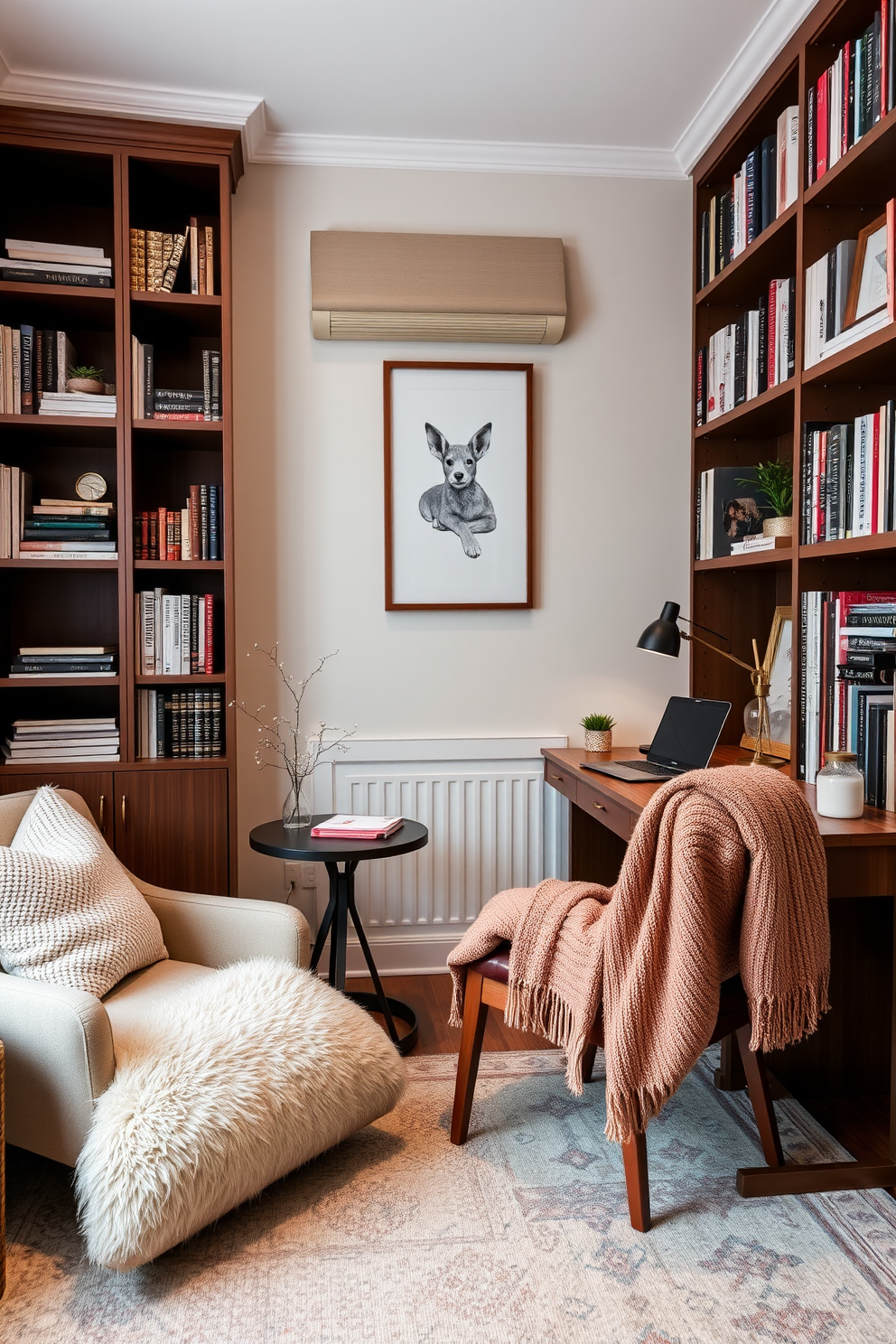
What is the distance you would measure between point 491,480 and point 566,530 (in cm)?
29

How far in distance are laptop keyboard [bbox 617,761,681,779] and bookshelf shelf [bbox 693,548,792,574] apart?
0.61m

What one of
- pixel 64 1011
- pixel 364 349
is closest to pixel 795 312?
pixel 364 349

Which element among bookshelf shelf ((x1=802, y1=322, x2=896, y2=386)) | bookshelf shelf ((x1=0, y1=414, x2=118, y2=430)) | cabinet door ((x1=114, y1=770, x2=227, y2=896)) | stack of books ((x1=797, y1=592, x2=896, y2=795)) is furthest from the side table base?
bookshelf shelf ((x1=802, y1=322, x2=896, y2=386))

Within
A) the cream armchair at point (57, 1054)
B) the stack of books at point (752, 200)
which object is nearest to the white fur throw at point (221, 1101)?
the cream armchair at point (57, 1054)

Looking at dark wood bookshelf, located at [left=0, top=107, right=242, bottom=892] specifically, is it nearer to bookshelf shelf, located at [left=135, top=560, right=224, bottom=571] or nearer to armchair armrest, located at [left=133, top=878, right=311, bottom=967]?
bookshelf shelf, located at [left=135, top=560, right=224, bottom=571]

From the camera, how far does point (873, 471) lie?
2076 millimetres

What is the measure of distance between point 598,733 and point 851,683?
918 mm

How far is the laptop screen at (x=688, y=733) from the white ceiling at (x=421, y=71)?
1.67m

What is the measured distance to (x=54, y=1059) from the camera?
5.55ft

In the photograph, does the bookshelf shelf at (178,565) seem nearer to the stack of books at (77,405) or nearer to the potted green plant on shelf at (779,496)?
the stack of books at (77,405)

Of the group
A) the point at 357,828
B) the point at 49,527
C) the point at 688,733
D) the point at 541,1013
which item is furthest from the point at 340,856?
the point at 49,527

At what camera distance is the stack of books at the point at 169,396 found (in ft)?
8.76

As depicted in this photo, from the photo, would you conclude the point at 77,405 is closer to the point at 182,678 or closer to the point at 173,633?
the point at 173,633

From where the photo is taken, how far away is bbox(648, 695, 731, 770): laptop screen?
256 centimetres
